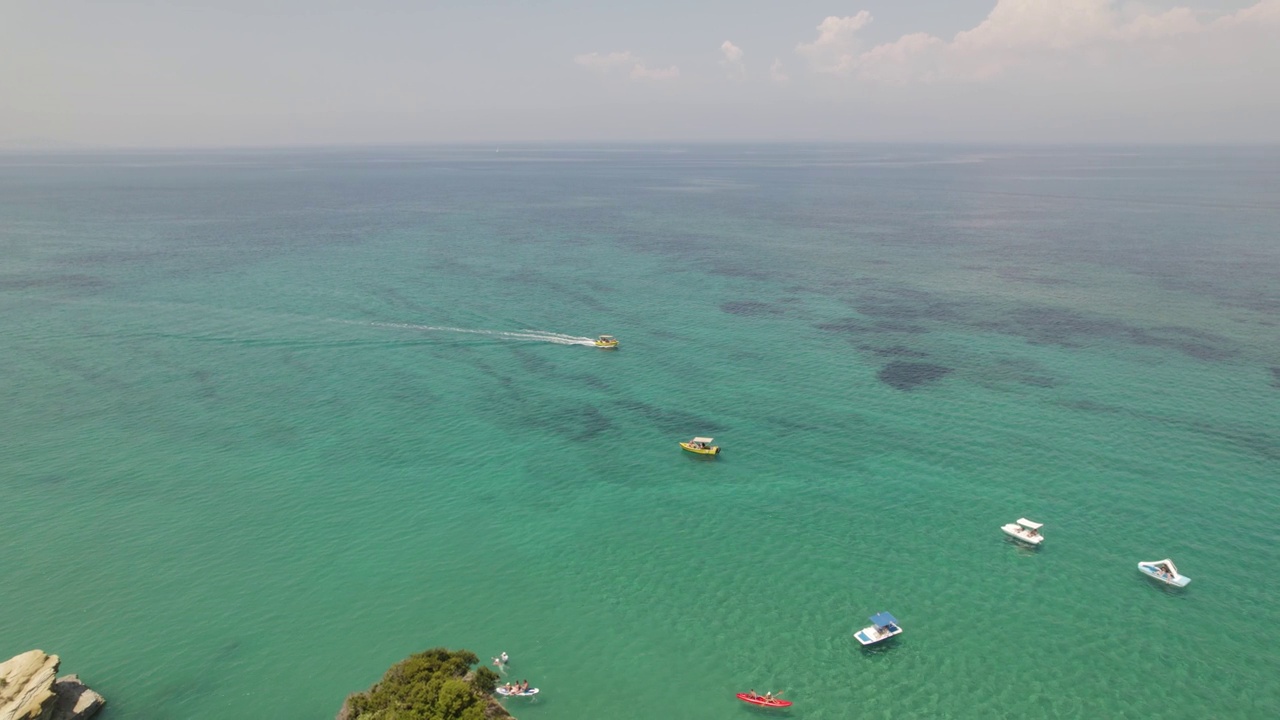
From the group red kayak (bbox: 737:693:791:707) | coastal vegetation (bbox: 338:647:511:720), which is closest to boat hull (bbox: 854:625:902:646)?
red kayak (bbox: 737:693:791:707)

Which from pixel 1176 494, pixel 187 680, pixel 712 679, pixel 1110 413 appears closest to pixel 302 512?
pixel 187 680

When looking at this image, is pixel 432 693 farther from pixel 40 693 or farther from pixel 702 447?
pixel 702 447

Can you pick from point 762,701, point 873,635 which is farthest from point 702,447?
point 762,701

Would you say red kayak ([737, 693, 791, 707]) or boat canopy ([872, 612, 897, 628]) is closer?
red kayak ([737, 693, 791, 707])

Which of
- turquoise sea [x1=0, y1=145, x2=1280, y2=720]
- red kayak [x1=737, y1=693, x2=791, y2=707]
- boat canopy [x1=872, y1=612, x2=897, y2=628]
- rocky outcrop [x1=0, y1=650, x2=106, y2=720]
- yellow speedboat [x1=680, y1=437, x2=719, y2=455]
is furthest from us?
yellow speedboat [x1=680, y1=437, x2=719, y2=455]

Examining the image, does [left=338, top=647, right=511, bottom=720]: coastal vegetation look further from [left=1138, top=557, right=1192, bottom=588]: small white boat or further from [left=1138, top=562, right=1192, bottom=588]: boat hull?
[left=1138, top=557, right=1192, bottom=588]: small white boat
